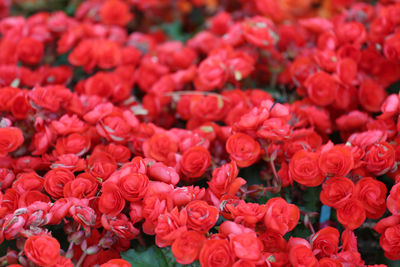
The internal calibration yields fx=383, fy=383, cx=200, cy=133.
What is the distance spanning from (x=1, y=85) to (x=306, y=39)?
41.8 inches

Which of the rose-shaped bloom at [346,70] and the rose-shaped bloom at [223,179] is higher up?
the rose-shaped bloom at [346,70]

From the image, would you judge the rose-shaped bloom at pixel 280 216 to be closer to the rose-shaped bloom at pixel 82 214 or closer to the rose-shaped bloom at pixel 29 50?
the rose-shaped bloom at pixel 82 214

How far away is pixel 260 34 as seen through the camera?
1.20 meters

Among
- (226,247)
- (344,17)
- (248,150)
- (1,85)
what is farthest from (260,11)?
(226,247)

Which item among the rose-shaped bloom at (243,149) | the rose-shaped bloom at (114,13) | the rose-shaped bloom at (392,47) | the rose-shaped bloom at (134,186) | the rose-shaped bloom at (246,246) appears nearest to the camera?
the rose-shaped bloom at (246,246)

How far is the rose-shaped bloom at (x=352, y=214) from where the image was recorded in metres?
0.79

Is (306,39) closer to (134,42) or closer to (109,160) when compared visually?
(134,42)

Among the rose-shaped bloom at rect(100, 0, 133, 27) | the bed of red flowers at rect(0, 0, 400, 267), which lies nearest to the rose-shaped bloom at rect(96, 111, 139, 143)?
the bed of red flowers at rect(0, 0, 400, 267)

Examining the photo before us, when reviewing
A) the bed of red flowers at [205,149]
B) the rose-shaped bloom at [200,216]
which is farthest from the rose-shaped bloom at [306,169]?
the rose-shaped bloom at [200,216]

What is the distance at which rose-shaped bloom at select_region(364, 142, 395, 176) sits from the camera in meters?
0.84

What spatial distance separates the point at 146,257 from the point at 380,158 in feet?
1.83

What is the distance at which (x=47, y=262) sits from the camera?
67 centimetres

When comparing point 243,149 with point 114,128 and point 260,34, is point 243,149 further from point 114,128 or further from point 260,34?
point 260,34

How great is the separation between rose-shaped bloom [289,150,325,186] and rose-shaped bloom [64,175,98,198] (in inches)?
16.9
